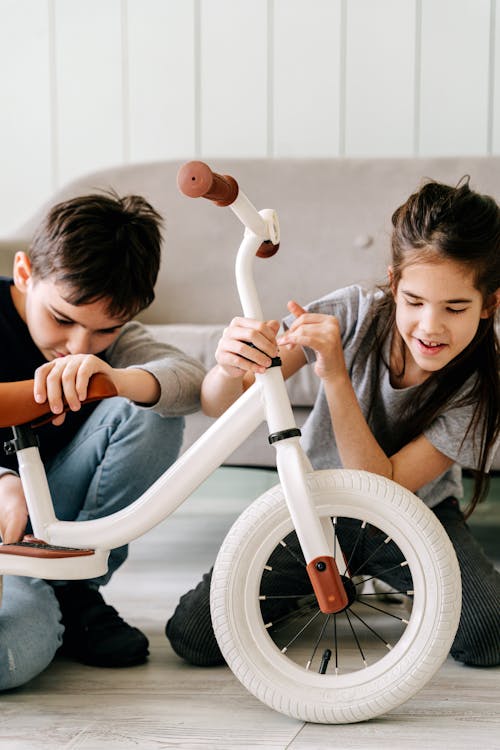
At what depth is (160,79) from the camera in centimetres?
252

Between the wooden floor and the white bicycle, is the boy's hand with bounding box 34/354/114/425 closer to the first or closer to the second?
the white bicycle

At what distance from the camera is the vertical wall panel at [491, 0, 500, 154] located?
2369mm

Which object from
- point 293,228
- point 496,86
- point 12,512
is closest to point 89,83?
point 293,228

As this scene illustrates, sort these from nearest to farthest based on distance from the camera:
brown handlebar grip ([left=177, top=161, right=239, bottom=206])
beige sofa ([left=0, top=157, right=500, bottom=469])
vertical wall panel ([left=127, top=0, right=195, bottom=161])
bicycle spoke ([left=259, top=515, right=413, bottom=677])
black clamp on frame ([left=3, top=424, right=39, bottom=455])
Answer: brown handlebar grip ([left=177, top=161, right=239, bottom=206]) → black clamp on frame ([left=3, top=424, right=39, bottom=455]) → bicycle spoke ([left=259, top=515, right=413, bottom=677]) → beige sofa ([left=0, top=157, right=500, bottom=469]) → vertical wall panel ([left=127, top=0, right=195, bottom=161])

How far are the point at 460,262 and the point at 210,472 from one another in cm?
38

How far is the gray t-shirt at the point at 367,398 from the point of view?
1.22 metres

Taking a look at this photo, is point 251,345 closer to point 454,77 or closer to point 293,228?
point 293,228

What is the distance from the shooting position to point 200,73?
8.21ft

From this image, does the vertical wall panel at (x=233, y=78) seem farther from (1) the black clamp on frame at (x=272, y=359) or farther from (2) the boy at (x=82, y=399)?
(1) the black clamp on frame at (x=272, y=359)

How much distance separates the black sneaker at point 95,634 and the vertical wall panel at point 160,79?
5.12ft

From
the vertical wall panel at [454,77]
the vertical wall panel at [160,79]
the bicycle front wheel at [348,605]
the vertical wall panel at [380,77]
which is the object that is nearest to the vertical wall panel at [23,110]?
the vertical wall panel at [160,79]

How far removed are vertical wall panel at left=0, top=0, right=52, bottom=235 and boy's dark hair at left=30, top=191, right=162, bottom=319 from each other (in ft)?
4.84

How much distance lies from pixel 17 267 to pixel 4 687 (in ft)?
1.71

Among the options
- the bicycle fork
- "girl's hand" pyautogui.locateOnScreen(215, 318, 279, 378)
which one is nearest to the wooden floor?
the bicycle fork
